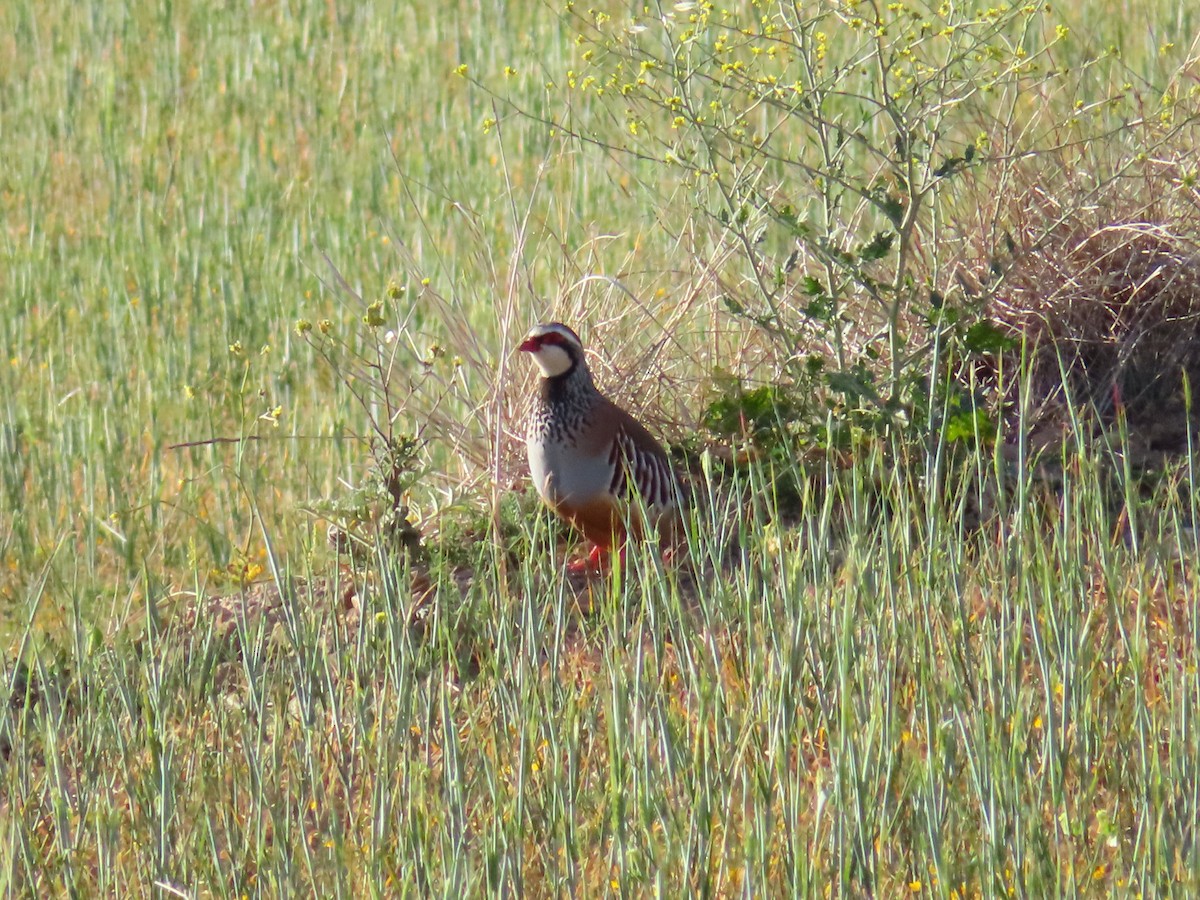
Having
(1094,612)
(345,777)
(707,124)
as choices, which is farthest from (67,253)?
(1094,612)

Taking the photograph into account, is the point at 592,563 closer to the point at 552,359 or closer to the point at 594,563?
the point at 594,563

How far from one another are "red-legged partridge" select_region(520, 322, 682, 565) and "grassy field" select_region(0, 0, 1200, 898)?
0.15 m

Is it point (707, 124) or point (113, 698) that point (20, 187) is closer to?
point (707, 124)

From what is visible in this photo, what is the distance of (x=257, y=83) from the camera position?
10.5m

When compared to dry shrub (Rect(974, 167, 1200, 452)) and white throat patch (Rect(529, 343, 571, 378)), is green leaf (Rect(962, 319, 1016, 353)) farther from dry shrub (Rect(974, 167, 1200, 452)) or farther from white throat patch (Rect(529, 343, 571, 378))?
white throat patch (Rect(529, 343, 571, 378))

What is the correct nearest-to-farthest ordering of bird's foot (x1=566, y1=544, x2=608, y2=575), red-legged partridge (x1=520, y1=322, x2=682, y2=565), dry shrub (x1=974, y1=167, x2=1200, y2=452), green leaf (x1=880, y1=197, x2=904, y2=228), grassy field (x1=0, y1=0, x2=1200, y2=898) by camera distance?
1. grassy field (x1=0, y1=0, x2=1200, y2=898)
2. green leaf (x1=880, y1=197, x2=904, y2=228)
3. red-legged partridge (x1=520, y1=322, x2=682, y2=565)
4. bird's foot (x1=566, y1=544, x2=608, y2=575)
5. dry shrub (x1=974, y1=167, x2=1200, y2=452)

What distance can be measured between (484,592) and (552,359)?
1.49 m

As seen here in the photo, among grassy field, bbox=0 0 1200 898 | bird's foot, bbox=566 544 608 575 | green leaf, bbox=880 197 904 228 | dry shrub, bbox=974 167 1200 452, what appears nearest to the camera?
grassy field, bbox=0 0 1200 898

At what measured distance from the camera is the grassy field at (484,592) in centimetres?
286

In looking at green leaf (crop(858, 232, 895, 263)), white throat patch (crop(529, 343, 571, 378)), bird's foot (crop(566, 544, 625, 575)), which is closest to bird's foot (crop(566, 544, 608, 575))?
bird's foot (crop(566, 544, 625, 575))

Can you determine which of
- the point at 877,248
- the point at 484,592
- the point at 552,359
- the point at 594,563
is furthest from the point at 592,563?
the point at 484,592

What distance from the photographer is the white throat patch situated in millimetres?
4902

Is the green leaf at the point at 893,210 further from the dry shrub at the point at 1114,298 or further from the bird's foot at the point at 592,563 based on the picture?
the bird's foot at the point at 592,563

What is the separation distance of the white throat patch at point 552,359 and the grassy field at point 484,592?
175 mm
